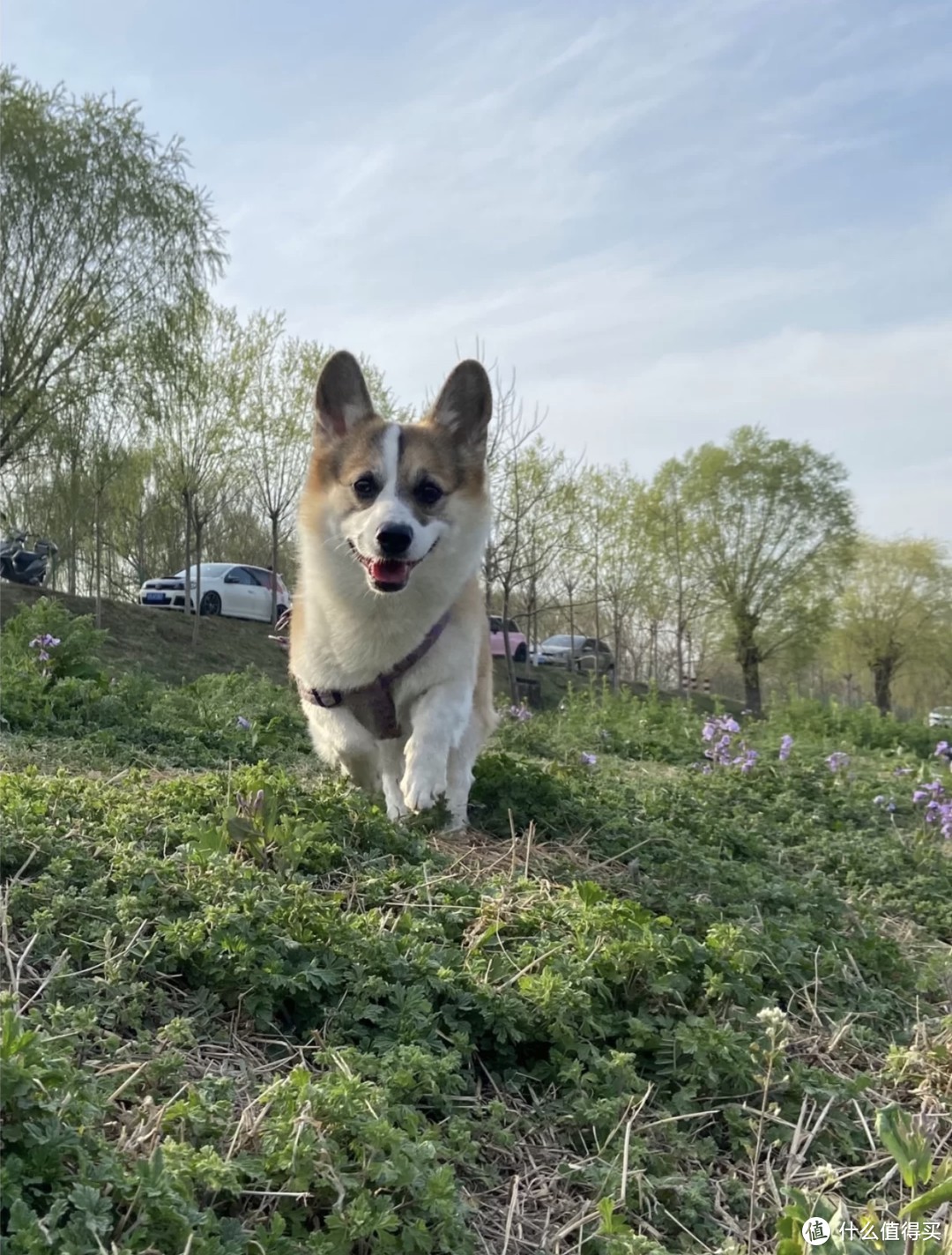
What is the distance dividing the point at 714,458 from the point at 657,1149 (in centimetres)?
3021

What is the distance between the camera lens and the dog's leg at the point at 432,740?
3.48 metres

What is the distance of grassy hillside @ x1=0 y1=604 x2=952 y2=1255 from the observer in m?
1.47

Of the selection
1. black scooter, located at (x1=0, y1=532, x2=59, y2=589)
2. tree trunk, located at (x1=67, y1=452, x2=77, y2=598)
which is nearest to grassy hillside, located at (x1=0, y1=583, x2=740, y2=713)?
tree trunk, located at (x1=67, y1=452, x2=77, y2=598)

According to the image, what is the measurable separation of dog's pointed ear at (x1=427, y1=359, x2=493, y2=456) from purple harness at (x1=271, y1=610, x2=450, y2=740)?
938mm

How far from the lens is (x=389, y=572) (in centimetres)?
371

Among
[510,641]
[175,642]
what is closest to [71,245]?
[175,642]

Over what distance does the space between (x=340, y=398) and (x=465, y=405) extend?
0.56 m

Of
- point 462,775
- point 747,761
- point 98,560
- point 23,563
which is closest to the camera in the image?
point 462,775

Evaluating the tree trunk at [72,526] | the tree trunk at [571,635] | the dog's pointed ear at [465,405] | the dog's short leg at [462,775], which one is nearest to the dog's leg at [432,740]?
the dog's short leg at [462,775]

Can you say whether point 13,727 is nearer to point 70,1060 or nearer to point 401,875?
point 401,875

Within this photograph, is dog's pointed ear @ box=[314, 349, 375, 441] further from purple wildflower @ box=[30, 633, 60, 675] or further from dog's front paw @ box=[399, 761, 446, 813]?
purple wildflower @ box=[30, 633, 60, 675]

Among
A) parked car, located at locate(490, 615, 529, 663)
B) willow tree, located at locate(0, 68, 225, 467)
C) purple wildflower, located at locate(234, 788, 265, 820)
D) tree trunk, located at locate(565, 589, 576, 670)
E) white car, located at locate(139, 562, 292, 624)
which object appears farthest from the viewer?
tree trunk, located at locate(565, 589, 576, 670)

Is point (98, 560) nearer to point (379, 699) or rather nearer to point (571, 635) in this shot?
point (571, 635)

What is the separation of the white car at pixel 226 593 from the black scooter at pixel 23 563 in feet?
8.72
